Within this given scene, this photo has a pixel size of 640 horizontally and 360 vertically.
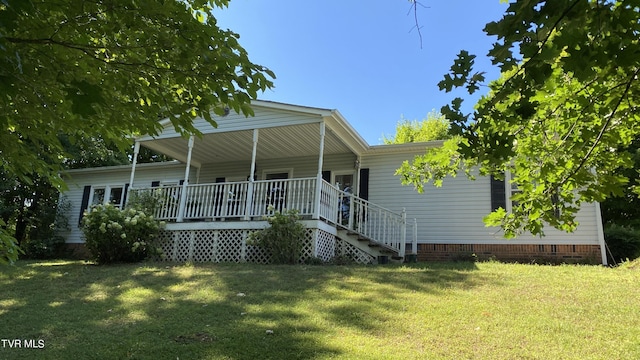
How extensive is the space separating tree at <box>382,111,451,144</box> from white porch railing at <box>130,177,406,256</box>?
1594 centimetres

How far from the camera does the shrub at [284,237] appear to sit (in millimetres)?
10477

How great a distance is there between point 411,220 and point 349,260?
2764 mm

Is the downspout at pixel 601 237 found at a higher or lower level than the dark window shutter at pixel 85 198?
lower

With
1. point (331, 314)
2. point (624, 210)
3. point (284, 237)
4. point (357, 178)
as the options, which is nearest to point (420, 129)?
point (624, 210)

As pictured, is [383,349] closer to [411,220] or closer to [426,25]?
[426,25]

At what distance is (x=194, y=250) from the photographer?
40.0 feet

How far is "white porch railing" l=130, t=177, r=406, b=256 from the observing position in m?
11.7

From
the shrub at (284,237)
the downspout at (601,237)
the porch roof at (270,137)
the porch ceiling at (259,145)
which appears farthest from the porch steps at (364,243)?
the downspout at (601,237)

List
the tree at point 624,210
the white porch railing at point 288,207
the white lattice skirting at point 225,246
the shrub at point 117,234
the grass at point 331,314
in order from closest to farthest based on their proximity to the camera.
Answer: the grass at point 331,314
the white lattice skirting at point 225,246
the shrub at point 117,234
the white porch railing at point 288,207
the tree at point 624,210

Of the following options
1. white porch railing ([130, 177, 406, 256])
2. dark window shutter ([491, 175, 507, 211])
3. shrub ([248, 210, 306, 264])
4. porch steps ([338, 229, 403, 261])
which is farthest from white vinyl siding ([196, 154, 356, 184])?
dark window shutter ([491, 175, 507, 211])

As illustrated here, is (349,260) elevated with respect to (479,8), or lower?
lower

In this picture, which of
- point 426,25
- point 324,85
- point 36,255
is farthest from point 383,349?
point 36,255

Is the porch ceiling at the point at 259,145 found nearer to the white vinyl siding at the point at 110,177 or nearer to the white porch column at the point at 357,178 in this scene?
the white porch column at the point at 357,178

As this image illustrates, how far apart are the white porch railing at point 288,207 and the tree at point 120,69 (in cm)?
764
